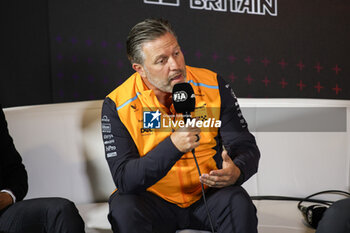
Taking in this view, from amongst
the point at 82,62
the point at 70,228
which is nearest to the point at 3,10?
the point at 82,62

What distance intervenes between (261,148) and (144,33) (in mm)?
836

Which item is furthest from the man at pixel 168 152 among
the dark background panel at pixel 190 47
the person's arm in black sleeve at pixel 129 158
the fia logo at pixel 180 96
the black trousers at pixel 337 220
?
the dark background panel at pixel 190 47

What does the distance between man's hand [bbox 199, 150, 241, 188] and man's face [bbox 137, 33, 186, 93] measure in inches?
14.5

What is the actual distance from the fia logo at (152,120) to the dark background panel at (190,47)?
46.5 inches

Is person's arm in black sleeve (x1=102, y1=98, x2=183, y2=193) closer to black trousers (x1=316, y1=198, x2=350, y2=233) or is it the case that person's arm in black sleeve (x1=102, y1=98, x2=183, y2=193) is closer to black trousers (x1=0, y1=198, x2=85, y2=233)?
black trousers (x1=0, y1=198, x2=85, y2=233)

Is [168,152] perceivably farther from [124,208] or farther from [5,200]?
[5,200]

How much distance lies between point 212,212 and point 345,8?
2.35 m

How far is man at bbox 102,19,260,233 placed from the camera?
1.56 m

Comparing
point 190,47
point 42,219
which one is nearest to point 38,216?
point 42,219

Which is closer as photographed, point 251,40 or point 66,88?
point 66,88

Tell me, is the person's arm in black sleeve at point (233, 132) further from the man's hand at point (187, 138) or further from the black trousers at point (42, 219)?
the black trousers at point (42, 219)

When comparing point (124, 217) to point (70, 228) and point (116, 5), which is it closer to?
point (70, 228)

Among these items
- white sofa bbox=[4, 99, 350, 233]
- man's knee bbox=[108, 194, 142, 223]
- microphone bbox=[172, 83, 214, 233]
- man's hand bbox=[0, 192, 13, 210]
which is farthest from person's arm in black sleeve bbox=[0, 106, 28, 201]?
microphone bbox=[172, 83, 214, 233]

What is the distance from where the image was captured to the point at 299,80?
3221 mm
